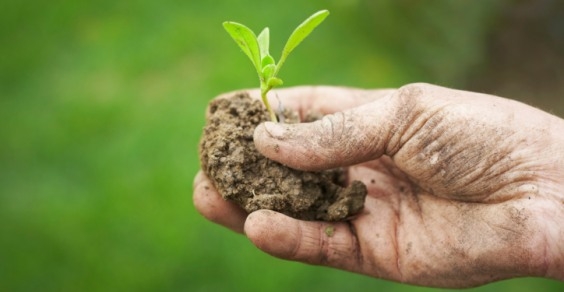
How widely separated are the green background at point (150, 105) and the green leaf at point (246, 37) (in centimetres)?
144

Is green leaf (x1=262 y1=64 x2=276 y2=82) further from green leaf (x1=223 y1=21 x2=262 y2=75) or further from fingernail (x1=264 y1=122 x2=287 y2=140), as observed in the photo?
fingernail (x1=264 y1=122 x2=287 y2=140)

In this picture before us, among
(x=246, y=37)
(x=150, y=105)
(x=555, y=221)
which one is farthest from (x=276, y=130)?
(x=150, y=105)

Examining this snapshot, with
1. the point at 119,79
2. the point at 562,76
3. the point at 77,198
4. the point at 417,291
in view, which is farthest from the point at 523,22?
the point at 77,198

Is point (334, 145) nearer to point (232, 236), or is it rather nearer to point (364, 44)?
point (232, 236)

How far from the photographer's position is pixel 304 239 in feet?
6.68

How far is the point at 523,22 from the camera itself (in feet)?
12.6

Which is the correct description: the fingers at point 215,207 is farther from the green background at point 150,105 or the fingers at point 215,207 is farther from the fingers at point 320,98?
the green background at point 150,105

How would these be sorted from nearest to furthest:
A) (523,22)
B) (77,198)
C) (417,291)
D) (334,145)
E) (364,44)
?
1. (334,145)
2. (417,291)
3. (77,198)
4. (523,22)
5. (364,44)

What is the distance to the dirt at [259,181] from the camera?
2.03 m

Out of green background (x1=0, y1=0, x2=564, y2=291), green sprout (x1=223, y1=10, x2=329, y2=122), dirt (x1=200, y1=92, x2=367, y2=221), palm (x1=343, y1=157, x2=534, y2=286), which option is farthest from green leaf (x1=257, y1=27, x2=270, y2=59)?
green background (x1=0, y1=0, x2=564, y2=291)

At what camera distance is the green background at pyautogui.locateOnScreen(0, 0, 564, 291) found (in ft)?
10.2

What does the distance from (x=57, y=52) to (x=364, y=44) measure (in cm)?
223

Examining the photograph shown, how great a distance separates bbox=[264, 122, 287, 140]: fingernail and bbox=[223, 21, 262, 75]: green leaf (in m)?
0.22

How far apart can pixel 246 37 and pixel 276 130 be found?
0.35 metres
